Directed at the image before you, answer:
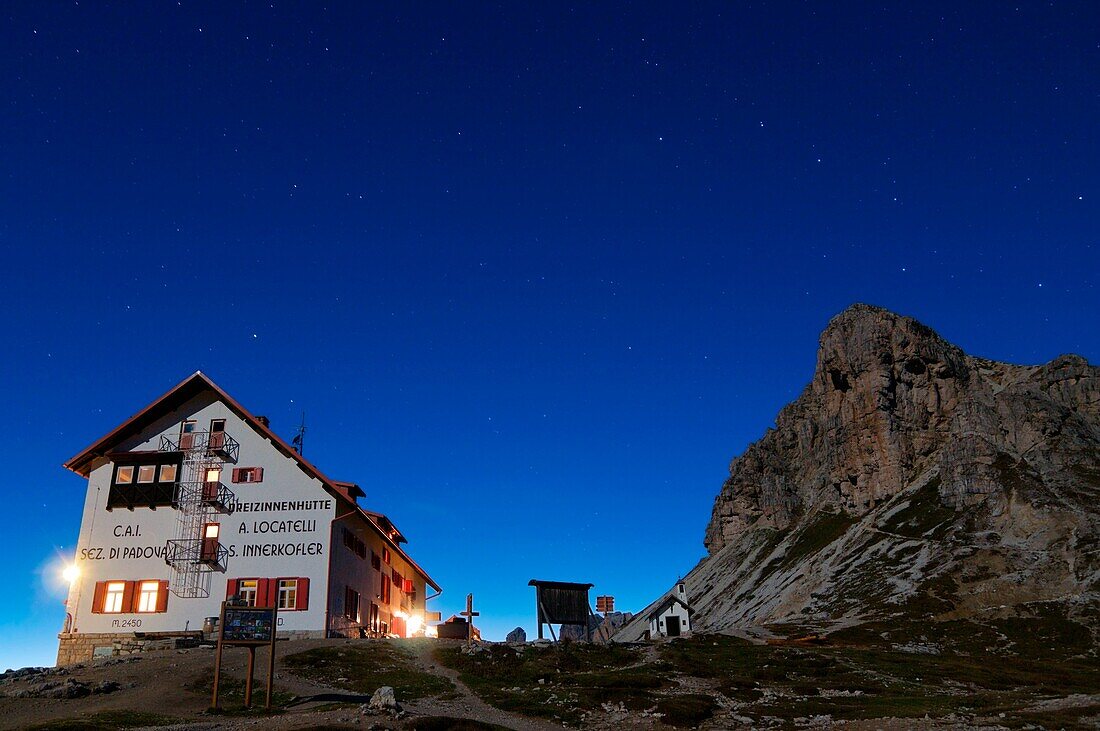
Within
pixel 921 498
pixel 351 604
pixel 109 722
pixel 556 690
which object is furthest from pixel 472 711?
pixel 921 498

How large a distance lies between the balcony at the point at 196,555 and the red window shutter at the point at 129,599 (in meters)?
2.50

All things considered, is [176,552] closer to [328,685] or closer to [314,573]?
[314,573]

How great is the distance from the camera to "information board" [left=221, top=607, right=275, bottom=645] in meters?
29.0

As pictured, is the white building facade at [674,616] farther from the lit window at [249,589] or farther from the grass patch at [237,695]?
the grass patch at [237,695]

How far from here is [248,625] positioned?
29281 millimetres

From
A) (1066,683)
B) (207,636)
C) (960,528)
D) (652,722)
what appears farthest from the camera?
(960,528)

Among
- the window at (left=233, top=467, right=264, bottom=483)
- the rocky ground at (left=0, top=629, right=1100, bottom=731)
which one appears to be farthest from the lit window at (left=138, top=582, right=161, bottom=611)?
the window at (left=233, top=467, right=264, bottom=483)

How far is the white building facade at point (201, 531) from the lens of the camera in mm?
48125

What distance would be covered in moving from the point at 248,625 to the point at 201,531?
23221mm

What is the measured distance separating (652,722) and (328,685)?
43.6 feet

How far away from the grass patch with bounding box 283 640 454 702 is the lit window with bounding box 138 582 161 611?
47.0 ft

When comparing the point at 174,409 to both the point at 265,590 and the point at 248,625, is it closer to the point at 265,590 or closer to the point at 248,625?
the point at 265,590

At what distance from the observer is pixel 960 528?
114 m

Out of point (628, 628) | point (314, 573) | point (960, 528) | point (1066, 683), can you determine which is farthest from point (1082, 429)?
point (314, 573)
